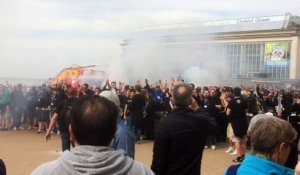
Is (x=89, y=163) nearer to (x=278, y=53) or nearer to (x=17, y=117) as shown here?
(x=17, y=117)

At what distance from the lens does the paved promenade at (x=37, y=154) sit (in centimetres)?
1173

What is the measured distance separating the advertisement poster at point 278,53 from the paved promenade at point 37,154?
6367 centimetres

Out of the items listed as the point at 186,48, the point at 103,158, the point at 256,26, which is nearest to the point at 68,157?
the point at 103,158

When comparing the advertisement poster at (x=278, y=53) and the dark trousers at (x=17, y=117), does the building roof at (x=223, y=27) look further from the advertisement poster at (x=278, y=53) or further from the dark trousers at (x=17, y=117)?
the dark trousers at (x=17, y=117)

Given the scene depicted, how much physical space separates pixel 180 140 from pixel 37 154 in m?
9.79

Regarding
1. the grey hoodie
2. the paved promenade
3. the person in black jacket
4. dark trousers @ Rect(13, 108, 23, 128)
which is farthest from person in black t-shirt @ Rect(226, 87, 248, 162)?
the grey hoodie

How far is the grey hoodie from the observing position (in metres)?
2.37

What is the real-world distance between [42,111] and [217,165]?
940 cm

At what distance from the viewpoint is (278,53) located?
78.5 metres

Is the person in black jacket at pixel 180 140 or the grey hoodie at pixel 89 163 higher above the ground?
the grey hoodie at pixel 89 163

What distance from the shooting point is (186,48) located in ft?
222

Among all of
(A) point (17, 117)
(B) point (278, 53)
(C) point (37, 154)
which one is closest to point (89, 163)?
(C) point (37, 154)

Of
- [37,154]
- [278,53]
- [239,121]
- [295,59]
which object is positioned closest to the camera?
[239,121]

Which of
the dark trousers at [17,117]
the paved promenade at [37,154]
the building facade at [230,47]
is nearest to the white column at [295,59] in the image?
the building facade at [230,47]
